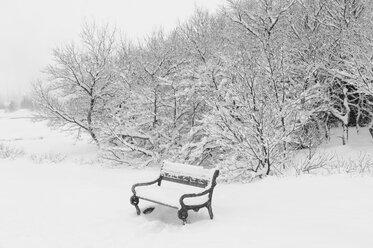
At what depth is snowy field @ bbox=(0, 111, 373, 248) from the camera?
480 cm

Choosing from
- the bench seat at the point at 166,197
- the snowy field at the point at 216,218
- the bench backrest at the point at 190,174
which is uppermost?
the bench backrest at the point at 190,174

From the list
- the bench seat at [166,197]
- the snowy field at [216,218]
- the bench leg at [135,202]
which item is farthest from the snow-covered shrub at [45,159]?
the bench seat at [166,197]

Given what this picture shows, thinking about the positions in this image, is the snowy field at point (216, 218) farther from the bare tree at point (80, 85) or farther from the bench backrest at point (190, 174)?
the bare tree at point (80, 85)

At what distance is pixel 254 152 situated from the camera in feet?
33.6

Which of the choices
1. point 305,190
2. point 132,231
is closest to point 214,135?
point 305,190

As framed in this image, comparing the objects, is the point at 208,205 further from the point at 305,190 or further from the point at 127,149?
the point at 127,149

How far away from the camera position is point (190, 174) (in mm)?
6785

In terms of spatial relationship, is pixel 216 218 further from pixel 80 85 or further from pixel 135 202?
pixel 80 85

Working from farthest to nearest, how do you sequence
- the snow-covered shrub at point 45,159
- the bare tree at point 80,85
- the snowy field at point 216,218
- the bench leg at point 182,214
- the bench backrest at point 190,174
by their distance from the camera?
1. the bare tree at point 80,85
2. the snow-covered shrub at point 45,159
3. the bench backrest at point 190,174
4. the bench leg at point 182,214
5. the snowy field at point 216,218

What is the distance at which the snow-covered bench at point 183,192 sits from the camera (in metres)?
5.93

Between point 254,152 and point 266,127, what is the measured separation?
820mm

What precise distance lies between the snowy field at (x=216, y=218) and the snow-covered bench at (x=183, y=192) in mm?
305

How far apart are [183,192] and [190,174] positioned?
377 mm

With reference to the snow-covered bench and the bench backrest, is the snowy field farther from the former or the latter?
the bench backrest
